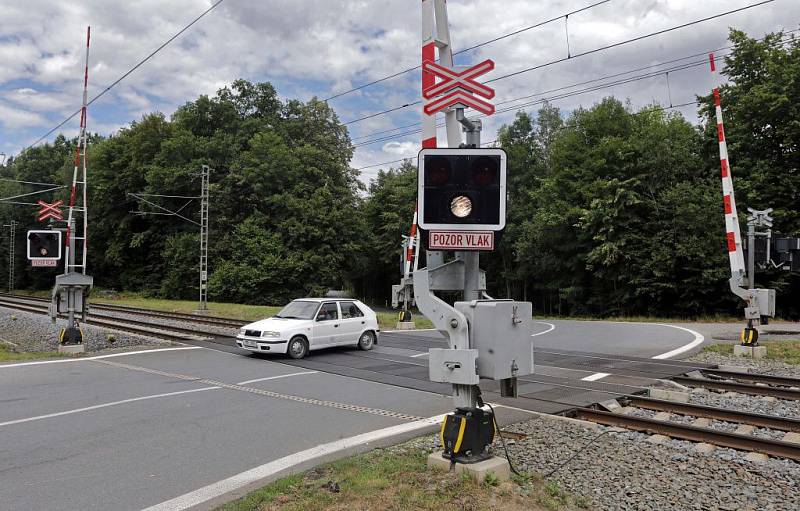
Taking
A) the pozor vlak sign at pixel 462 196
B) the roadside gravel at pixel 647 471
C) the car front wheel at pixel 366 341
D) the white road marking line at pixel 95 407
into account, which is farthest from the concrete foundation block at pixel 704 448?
the car front wheel at pixel 366 341

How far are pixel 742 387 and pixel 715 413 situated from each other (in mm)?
2592

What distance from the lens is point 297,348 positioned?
14398 mm

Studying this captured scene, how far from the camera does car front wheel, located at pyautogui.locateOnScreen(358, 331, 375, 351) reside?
52.8 feet

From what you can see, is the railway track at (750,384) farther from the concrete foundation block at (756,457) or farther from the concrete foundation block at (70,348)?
the concrete foundation block at (70,348)

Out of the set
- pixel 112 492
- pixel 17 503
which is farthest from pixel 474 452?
pixel 17 503

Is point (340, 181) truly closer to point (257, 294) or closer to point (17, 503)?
point (257, 294)

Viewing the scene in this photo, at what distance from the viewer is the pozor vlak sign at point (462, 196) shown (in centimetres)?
503

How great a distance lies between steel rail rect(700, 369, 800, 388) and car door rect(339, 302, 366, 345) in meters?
8.55

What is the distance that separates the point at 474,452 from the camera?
5258mm

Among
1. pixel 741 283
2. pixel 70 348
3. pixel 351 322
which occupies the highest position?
pixel 741 283

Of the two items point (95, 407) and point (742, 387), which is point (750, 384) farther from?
point (95, 407)

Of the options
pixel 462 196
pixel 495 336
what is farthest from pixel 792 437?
pixel 462 196

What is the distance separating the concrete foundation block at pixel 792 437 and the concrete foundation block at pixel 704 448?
1193 mm

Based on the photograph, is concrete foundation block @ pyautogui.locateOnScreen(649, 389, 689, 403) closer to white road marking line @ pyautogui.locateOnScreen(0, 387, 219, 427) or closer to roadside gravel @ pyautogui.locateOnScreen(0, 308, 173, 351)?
white road marking line @ pyautogui.locateOnScreen(0, 387, 219, 427)
